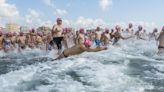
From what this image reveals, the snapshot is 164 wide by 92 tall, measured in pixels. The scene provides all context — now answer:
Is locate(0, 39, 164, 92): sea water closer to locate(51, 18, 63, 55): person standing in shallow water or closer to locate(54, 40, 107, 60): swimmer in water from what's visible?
locate(54, 40, 107, 60): swimmer in water

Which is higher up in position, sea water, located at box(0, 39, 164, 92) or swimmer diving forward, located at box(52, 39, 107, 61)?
swimmer diving forward, located at box(52, 39, 107, 61)

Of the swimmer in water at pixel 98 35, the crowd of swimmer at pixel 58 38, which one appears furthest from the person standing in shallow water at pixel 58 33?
the swimmer in water at pixel 98 35

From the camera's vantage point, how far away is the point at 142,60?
16766 mm

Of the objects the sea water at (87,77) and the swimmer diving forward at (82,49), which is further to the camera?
the swimmer diving forward at (82,49)

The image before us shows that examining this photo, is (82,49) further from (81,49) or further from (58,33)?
(58,33)

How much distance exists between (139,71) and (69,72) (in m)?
2.40

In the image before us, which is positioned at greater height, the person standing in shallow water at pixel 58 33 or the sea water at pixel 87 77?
the person standing in shallow water at pixel 58 33

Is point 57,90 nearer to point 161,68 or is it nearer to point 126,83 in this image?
point 126,83

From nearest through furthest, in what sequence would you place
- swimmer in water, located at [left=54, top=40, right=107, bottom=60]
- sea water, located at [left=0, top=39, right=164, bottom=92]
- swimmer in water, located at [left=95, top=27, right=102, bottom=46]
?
sea water, located at [left=0, top=39, right=164, bottom=92] < swimmer in water, located at [left=54, top=40, right=107, bottom=60] < swimmer in water, located at [left=95, top=27, right=102, bottom=46]

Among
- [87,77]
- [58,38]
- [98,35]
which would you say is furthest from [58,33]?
[87,77]

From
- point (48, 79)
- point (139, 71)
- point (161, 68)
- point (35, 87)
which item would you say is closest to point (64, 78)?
point (48, 79)

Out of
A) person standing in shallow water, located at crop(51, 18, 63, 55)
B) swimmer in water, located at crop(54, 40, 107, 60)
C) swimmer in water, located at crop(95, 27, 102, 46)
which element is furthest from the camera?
swimmer in water, located at crop(95, 27, 102, 46)

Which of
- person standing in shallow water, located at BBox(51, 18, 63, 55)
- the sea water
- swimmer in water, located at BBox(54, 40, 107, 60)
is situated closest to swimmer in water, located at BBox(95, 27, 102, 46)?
person standing in shallow water, located at BBox(51, 18, 63, 55)

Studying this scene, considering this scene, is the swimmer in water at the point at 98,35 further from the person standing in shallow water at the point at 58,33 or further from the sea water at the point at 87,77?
the sea water at the point at 87,77
